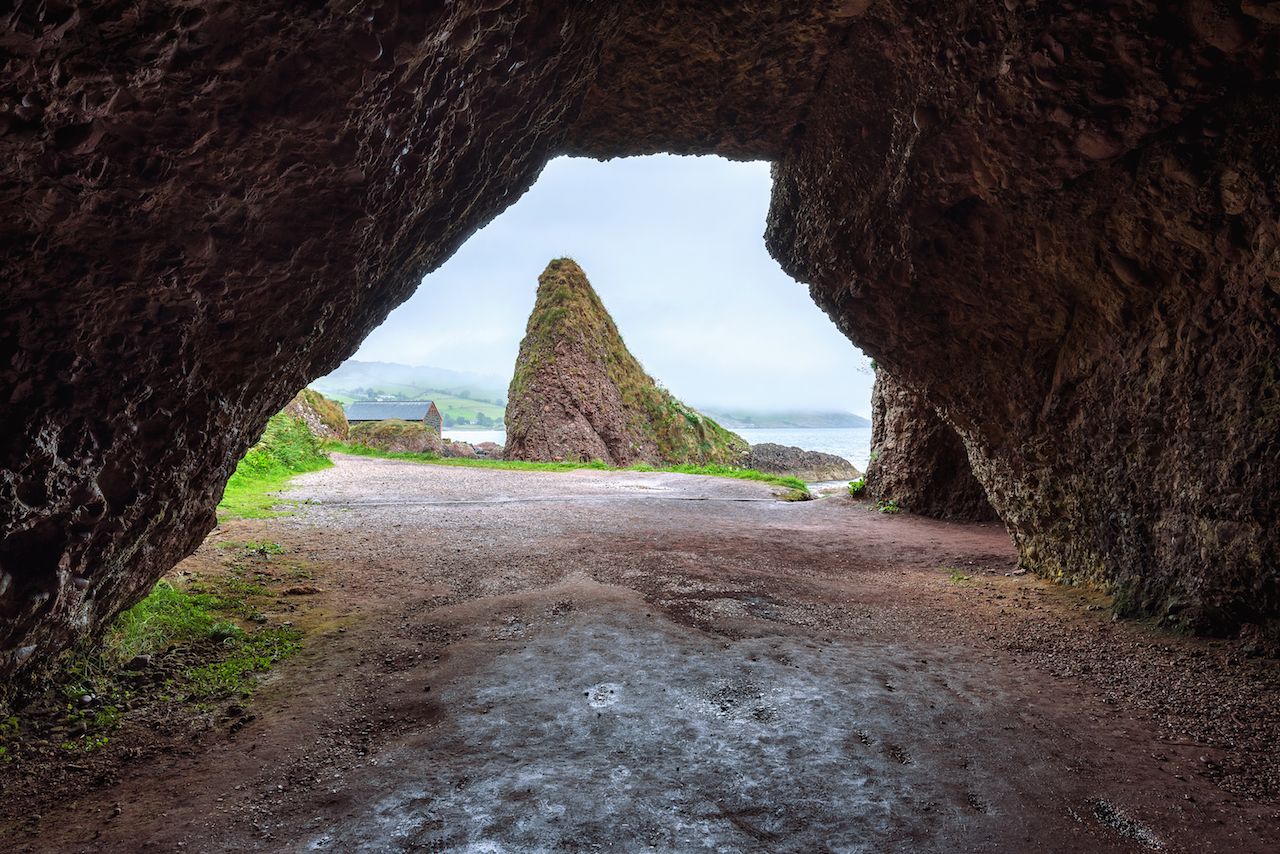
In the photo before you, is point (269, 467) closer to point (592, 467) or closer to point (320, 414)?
point (592, 467)

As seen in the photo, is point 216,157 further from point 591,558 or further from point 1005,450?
point 1005,450

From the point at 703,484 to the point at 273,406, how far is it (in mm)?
13014

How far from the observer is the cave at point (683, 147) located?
255 cm

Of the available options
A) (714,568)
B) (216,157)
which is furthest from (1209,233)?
(216,157)

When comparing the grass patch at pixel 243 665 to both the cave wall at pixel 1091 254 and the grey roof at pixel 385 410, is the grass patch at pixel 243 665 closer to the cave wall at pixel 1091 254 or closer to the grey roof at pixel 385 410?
the cave wall at pixel 1091 254

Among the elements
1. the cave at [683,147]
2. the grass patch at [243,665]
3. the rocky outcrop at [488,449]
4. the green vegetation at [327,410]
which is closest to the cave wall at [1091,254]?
the cave at [683,147]

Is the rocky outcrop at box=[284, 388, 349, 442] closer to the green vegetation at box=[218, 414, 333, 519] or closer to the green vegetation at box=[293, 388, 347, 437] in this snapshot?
the green vegetation at box=[293, 388, 347, 437]

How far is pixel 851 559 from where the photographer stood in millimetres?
7766

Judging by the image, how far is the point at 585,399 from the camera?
26.8 meters

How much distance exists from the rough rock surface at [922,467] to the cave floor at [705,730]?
5.34 m

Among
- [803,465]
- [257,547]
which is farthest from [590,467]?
[257,547]

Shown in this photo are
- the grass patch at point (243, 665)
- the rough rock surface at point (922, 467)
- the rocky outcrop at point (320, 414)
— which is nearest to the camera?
the grass patch at point (243, 665)

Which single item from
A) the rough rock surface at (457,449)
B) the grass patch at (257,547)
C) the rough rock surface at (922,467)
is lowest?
the grass patch at (257,547)

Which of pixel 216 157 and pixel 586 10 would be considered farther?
pixel 586 10
